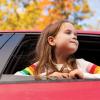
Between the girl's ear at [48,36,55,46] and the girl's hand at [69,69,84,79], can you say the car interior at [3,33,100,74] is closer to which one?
the girl's ear at [48,36,55,46]

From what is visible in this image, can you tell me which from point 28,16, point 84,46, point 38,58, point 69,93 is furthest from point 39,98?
point 28,16

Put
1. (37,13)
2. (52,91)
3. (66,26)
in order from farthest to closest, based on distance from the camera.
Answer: (37,13), (66,26), (52,91)

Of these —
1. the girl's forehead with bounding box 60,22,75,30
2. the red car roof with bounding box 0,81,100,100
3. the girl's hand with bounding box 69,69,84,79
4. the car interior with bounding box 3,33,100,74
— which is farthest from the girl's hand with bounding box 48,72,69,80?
the girl's forehead with bounding box 60,22,75,30

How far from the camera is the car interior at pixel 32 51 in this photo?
289 cm

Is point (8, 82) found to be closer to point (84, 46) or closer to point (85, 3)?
point (84, 46)

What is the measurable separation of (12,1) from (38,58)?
1800 cm

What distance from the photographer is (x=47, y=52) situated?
301 cm

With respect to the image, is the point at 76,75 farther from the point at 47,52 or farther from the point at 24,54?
the point at 24,54

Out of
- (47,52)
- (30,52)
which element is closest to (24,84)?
(47,52)

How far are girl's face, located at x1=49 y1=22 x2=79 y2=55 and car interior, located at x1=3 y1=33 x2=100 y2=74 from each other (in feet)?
0.46

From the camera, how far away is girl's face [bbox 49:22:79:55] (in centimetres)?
299

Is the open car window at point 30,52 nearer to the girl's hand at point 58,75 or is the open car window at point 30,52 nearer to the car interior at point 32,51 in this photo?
the car interior at point 32,51

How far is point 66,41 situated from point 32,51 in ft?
0.92

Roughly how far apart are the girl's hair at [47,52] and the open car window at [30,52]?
0.26 ft
